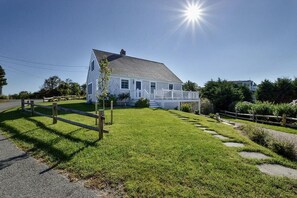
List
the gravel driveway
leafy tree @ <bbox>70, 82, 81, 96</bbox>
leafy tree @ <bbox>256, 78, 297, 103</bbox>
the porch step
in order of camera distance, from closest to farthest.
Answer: the gravel driveway
the porch step
leafy tree @ <bbox>256, 78, 297, 103</bbox>
leafy tree @ <bbox>70, 82, 81, 96</bbox>

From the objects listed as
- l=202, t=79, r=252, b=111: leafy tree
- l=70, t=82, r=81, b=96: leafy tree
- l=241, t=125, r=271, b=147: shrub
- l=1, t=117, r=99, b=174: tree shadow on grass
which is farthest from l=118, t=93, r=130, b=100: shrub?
l=70, t=82, r=81, b=96: leafy tree

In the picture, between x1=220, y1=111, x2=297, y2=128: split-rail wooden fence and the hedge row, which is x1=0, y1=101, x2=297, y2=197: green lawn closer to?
x1=220, y1=111, x2=297, y2=128: split-rail wooden fence

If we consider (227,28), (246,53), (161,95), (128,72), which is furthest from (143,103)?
(246,53)

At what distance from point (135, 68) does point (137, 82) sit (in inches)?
90.5

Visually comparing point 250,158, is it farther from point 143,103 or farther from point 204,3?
point 143,103

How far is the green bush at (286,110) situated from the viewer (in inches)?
532

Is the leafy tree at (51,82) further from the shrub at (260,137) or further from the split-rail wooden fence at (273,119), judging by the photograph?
the shrub at (260,137)

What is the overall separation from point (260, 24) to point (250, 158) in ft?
37.2

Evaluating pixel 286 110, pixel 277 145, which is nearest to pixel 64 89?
pixel 286 110

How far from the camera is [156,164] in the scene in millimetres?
3895

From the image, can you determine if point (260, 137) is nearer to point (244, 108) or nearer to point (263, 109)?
point (263, 109)

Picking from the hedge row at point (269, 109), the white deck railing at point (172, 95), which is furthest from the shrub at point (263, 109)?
the white deck railing at point (172, 95)

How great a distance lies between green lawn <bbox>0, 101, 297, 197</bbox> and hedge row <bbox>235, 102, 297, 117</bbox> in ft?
37.3

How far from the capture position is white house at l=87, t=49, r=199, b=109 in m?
17.8
